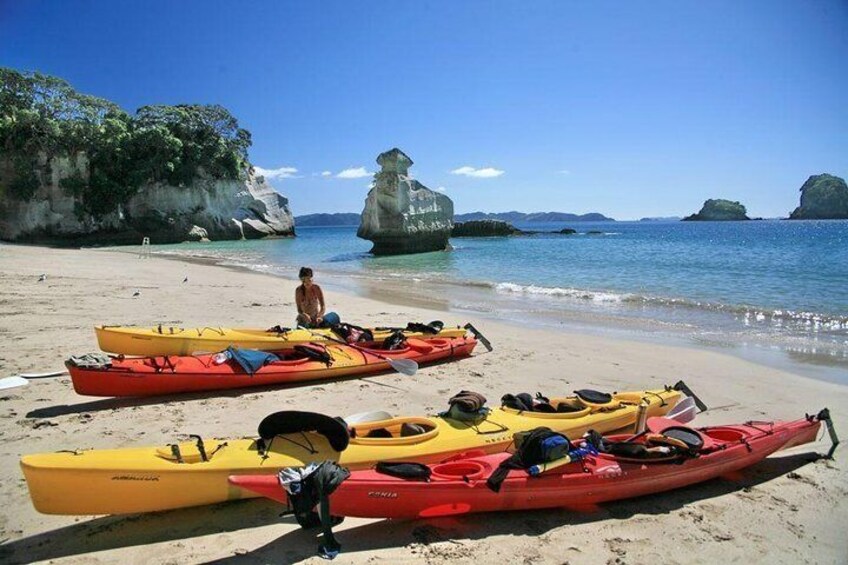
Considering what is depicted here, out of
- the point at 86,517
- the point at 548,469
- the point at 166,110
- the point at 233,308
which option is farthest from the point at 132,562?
the point at 166,110

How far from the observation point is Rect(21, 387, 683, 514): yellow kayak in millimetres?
2963

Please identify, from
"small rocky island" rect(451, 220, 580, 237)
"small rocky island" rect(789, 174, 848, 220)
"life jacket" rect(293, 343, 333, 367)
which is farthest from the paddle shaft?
"small rocky island" rect(789, 174, 848, 220)

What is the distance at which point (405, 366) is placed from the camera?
6.55m

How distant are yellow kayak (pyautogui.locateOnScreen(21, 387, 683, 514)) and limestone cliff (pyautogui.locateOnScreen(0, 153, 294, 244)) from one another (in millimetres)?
41428

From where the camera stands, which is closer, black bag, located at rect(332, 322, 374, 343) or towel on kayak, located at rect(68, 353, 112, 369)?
towel on kayak, located at rect(68, 353, 112, 369)

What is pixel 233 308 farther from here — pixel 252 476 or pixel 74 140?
pixel 74 140

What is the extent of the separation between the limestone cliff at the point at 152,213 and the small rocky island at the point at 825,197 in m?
118

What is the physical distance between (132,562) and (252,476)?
73 centimetres

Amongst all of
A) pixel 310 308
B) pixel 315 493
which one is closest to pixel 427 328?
pixel 310 308

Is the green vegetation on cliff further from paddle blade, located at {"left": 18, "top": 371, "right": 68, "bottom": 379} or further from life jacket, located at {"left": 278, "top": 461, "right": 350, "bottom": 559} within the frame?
life jacket, located at {"left": 278, "top": 461, "right": 350, "bottom": 559}

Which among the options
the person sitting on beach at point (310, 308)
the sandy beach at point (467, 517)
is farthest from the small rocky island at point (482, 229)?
the person sitting on beach at point (310, 308)

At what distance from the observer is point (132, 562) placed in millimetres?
2867

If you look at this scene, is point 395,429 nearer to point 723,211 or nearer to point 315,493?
point 315,493

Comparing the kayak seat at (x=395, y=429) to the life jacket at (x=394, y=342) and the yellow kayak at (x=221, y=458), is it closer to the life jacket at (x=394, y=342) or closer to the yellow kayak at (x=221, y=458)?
the yellow kayak at (x=221, y=458)
